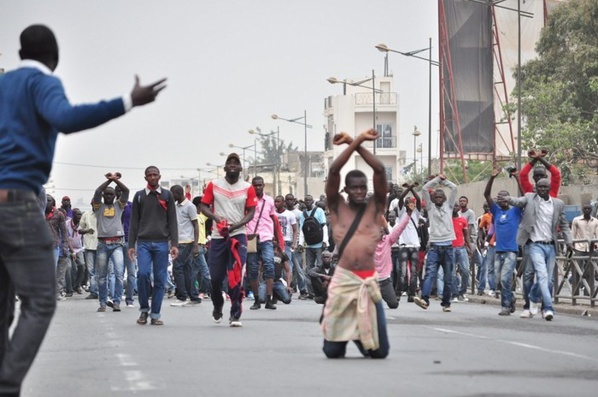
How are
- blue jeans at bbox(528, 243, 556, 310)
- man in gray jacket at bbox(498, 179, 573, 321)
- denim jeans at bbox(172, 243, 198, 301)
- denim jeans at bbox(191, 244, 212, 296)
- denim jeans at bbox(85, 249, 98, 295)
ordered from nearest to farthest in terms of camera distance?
man in gray jacket at bbox(498, 179, 573, 321), blue jeans at bbox(528, 243, 556, 310), denim jeans at bbox(172, 243, 198, 301), denim jeans at bbox(191, 244, 212, 296), denim jeans at bbox(85, 249, 98, 295)

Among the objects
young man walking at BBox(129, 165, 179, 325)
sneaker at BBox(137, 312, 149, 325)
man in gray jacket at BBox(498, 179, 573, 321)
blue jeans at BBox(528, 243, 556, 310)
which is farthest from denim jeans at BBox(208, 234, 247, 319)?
blue jeans at BBox(528, 243, 556, 310)

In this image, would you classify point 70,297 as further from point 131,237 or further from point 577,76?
point 577,76

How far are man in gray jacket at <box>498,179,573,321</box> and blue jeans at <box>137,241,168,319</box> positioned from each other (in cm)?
501

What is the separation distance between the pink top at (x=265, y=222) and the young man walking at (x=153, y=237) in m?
4.26

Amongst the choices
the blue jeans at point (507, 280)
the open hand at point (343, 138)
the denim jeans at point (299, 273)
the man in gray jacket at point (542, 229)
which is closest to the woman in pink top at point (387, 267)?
the blue jeans at point (507, 280)

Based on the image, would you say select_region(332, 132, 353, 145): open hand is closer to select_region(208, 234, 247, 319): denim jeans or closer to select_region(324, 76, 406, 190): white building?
select_region(208, 234, 247, 319): denim jeans

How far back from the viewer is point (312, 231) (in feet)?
92.5

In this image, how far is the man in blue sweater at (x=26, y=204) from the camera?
755 cm

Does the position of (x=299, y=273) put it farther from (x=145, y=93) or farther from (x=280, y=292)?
(x=145, y=93)

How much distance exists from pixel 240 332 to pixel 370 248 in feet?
13.3

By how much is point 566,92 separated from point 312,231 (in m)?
37.5

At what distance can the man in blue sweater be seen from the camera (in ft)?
24.8

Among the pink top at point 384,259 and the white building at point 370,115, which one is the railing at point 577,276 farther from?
the white building at point 370,115

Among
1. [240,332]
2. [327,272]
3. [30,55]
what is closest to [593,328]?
[240,332]
